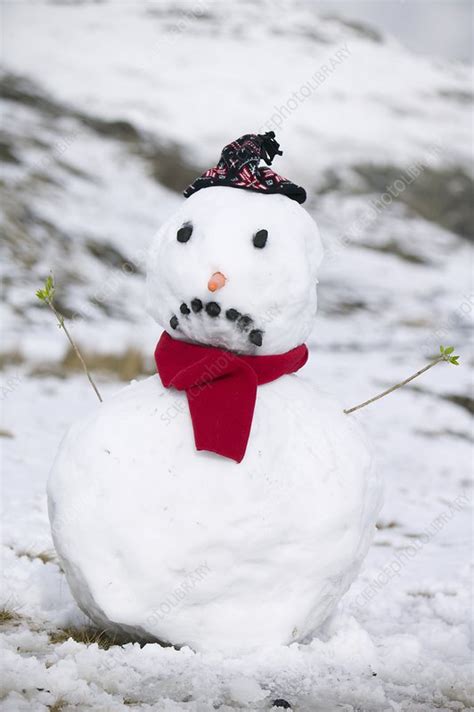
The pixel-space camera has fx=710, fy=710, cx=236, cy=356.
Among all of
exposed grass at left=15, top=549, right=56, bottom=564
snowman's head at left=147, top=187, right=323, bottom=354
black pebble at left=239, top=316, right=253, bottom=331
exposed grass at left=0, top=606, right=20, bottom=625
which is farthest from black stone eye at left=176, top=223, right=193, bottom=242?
exposed grass at left=15, top=549, right=56, bottom=564

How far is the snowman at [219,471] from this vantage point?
2.15 meters

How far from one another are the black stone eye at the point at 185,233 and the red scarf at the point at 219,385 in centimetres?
34

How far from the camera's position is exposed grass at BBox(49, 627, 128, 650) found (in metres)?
2.26

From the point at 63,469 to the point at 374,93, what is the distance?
31.8 m

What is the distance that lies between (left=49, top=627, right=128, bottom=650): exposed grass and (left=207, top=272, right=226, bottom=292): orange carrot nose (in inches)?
45.7

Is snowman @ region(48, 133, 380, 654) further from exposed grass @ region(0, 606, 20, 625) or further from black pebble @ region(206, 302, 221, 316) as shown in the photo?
exposed grass @ region(0, 606, 20, 625)

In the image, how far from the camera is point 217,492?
2143 mm

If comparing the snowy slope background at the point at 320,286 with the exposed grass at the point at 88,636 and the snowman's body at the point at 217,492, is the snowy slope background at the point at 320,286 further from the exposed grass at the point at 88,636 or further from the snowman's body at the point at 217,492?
the snowman's body at the point at 217,492

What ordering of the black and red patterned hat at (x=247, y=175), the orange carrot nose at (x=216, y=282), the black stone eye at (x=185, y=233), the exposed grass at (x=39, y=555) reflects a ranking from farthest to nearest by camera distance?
the exposed grass at (x=39, y=555)
the black and red patterned hat at (x=247, y=175)
the black stone eye at (x=185, y=233)
the orange carrot nose at (x=216, y=282)

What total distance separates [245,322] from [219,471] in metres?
0.46

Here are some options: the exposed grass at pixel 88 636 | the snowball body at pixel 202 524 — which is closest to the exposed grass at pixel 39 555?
the exposed grass at pixel 88 636

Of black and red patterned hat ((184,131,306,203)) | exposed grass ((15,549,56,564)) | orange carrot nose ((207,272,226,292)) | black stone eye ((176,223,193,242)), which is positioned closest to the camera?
orange carrot nose ((207,272,226,292))

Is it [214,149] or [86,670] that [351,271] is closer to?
[214,149]

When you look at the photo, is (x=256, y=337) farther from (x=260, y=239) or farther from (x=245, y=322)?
(x=260, y=239)
